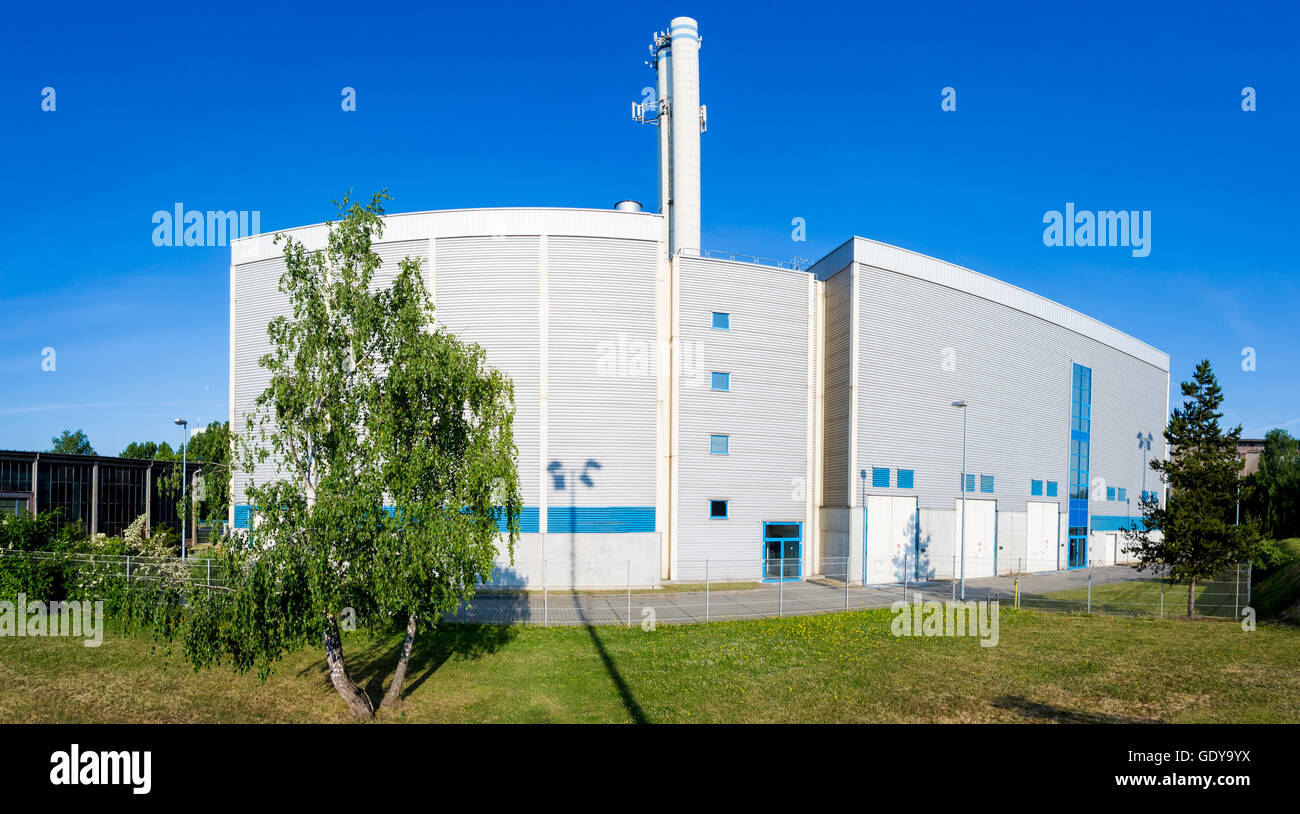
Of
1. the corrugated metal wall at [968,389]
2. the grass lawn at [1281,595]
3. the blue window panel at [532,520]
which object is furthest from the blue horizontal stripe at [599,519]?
the grass lawn at [1281,595]

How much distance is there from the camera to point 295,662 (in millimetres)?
14844

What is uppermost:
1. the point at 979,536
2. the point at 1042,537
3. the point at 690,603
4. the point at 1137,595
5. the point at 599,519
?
the point at 599,519

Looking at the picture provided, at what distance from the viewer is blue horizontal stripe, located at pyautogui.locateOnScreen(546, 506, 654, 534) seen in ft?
92.4

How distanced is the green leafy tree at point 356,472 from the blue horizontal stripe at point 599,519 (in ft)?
51.8

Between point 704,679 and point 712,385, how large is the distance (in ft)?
61.6

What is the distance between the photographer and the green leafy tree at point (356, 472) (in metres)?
10.3

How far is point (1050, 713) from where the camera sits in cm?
1211

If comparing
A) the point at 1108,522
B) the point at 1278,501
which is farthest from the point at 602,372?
the point at 1278,501

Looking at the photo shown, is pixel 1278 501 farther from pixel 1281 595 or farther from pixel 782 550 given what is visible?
pixel 782 550

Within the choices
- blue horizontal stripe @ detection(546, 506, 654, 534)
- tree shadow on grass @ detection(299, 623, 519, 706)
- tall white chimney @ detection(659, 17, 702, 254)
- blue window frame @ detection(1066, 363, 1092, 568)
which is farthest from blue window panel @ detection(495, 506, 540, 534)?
blue window frame @ detection(1066, 363, 1092, 568)
